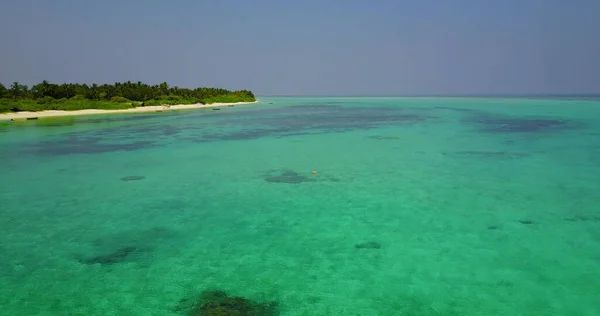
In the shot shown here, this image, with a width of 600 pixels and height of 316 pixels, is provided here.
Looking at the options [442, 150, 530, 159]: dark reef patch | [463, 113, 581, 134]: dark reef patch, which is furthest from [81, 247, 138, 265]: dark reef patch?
[463, 113, 581, 134]: dark reef patch

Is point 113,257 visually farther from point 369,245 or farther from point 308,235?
point 369,245

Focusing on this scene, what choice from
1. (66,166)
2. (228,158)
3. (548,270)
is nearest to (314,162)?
(228,158)

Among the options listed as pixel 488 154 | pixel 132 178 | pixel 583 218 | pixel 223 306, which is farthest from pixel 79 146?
pixel 583 218

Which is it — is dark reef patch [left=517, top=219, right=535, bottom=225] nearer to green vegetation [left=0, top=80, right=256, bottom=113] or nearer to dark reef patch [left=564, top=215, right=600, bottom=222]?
dark reef patch [left=564, top=215, right=600, bottom=222]

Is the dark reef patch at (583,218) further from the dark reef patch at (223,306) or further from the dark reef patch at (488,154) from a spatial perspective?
the dark reef patch at (488,154)

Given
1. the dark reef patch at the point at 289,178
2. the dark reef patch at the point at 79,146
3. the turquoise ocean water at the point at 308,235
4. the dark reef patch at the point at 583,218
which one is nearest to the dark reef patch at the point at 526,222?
the turquoise ocean water at the point at 308,235

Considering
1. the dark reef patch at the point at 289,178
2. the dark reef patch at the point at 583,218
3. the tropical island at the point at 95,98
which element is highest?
the tropical island at the point at 95,98
